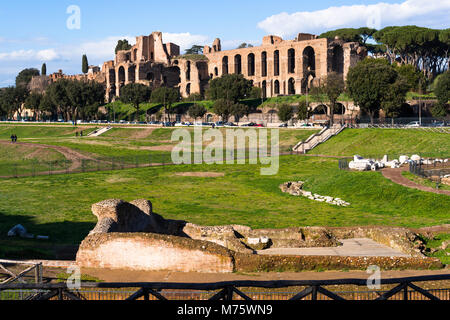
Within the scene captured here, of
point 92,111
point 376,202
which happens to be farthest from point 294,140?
point 92,111

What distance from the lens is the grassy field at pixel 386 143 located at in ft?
149

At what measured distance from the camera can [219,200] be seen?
29.7 metres

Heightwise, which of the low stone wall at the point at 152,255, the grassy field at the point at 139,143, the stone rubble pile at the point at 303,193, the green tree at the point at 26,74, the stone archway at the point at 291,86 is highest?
the green tree at the point at 26,74

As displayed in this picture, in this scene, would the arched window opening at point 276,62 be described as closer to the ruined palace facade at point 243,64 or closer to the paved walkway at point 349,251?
the ruined palace facade at point 243,64

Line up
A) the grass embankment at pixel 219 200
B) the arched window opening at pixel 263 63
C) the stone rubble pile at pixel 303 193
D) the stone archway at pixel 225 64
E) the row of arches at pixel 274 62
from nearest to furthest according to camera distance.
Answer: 1. the grass embankment at pixel 219 200
2. the stone rubble pile at pixel 303 193
3. the row of arches at pixel 274 62
4. the arched window opening at pixel 263 63
5. the stone archway at pixel 225 64

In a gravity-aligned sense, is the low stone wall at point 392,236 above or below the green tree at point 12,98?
below

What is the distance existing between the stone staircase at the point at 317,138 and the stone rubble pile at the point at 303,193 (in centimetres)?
1740

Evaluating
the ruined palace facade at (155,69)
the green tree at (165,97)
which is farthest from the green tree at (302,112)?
the ruined palace facade at (155,69)

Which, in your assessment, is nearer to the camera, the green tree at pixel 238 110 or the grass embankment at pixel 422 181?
the grass embankment at pixel 422 181

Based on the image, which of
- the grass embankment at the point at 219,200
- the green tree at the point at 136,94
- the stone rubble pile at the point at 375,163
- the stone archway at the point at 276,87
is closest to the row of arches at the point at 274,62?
the stone archway at the point at 276,87

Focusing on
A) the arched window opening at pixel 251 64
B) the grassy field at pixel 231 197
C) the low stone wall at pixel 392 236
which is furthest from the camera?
the arched window opening at pixel 251 64

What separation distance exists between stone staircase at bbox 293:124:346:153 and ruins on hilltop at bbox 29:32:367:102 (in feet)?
89.3

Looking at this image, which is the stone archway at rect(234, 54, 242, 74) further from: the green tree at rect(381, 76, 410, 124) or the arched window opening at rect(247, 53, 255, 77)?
the green tree at rect(381, 76, 410, 124)
